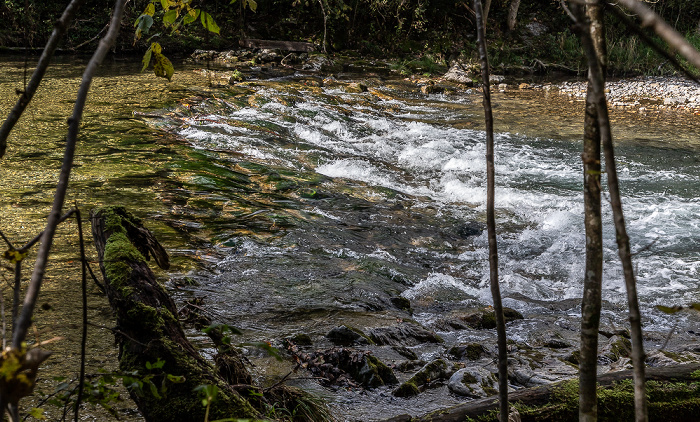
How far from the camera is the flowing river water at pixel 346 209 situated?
409cm

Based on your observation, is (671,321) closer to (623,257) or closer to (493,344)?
(493,344)

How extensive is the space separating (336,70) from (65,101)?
873cm

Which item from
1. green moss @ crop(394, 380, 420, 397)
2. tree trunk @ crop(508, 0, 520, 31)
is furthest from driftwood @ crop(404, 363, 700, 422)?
tree trunk @ crop(508, 0, 520, 31)

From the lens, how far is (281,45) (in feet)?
61.5

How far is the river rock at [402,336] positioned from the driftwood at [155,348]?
57.5 inches

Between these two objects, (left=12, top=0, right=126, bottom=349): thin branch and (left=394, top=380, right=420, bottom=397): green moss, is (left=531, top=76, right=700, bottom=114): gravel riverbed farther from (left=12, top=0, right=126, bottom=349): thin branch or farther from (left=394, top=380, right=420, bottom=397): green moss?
(left=12, top=0, right=126, bottom=349): thin branch

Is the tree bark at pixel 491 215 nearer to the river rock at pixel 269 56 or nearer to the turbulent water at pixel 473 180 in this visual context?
the turbulent water at pixel 473 180

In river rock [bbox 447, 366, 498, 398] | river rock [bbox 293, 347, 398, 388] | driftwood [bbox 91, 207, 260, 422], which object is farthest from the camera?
river rock [bbox 293, 347, 398, 388]

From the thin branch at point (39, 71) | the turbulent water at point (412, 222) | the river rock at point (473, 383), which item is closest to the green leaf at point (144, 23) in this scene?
the thin branch at point (39, 71)

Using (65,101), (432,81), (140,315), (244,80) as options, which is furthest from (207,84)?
(140,315)

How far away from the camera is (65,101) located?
414 inches

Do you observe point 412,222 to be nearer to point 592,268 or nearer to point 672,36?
point 592,268

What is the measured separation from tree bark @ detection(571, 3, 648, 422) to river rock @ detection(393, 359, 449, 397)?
200 cm

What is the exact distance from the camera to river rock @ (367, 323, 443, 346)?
12.3 ft
